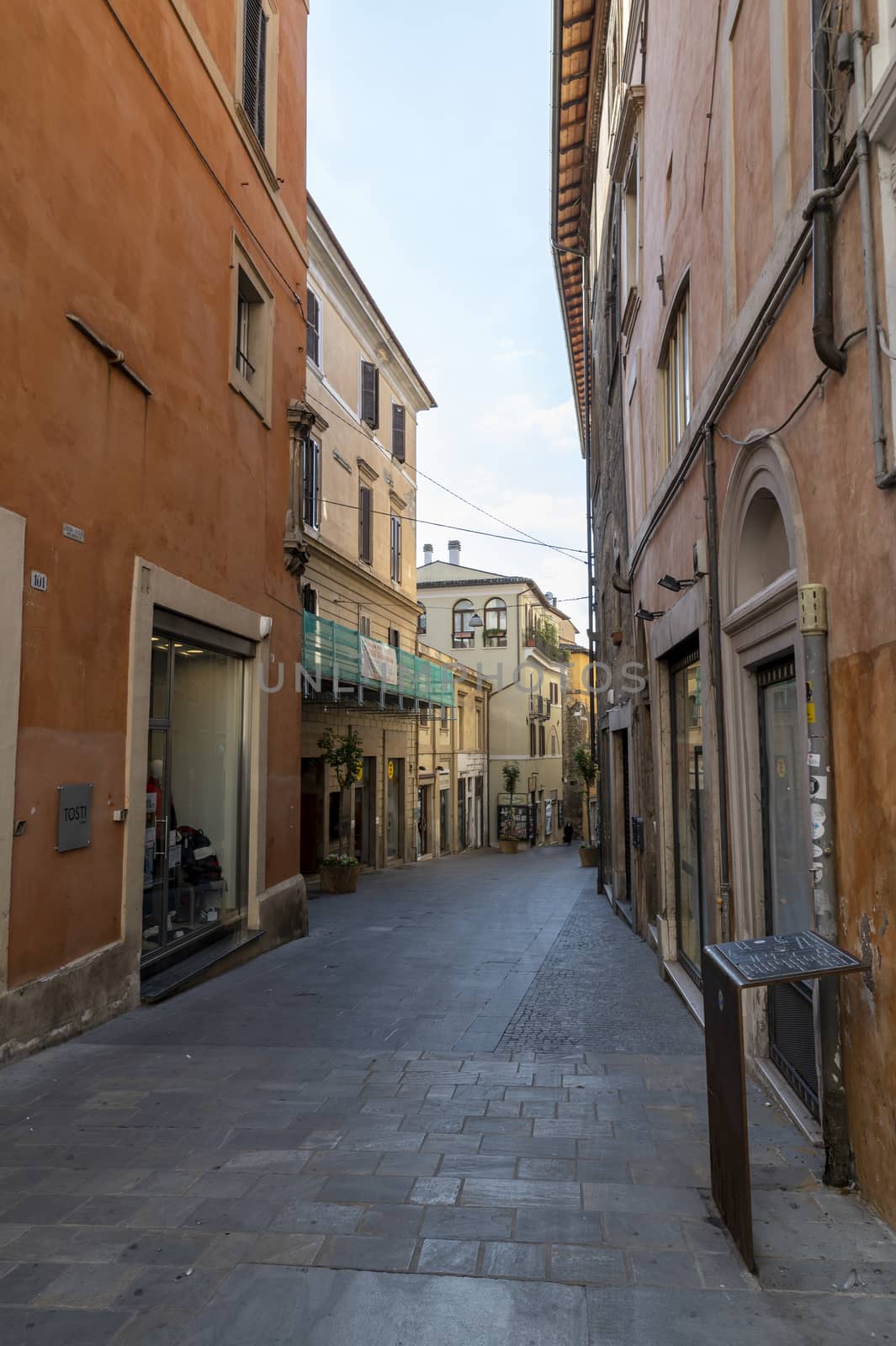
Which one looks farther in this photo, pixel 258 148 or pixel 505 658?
pixel 505 658

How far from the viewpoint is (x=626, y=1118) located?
4.61 metres

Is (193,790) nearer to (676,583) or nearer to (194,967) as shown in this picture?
(194,967)

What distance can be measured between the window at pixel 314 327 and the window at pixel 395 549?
6346 mm

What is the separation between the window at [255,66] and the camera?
10.1 metres

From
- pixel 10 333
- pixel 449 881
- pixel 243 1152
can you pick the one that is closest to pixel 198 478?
pixel 10 333

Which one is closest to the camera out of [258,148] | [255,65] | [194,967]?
[194,967]

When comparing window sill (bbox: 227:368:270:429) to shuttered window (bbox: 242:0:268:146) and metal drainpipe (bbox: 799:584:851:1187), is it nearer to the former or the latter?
shuttered window (bbox: 242:0:268:146)

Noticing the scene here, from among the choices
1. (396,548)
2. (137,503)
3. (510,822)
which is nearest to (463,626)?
(510,822)

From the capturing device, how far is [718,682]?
6.21m

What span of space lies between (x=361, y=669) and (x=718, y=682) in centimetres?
1360

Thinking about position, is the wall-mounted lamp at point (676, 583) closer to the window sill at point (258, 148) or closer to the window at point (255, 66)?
the window sill at point (258, 148)

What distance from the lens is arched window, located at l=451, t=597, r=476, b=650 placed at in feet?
150

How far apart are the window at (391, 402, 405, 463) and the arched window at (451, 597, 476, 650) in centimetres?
1946

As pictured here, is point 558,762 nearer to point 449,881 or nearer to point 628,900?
point 449,881
